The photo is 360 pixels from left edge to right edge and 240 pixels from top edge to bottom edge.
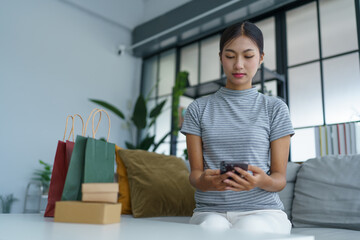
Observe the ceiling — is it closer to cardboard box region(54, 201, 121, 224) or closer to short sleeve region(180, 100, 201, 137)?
short sleeve region(180, 100, 201, 137)

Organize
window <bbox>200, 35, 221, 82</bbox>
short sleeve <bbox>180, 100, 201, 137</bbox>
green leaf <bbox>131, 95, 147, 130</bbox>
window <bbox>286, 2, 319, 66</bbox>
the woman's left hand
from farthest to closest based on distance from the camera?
window <bbox>200, 35, 221, 82</bbox>, green leaf <bbox>131, 95, 147, 130</bbox>, window <bbox>286, 2, 319, 66</bbox>, short sleeve <bbox>180, 100, 201, 137</bbox>, the woman's left hand

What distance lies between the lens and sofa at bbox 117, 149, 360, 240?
1.40 m

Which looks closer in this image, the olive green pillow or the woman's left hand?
the woman's left hand

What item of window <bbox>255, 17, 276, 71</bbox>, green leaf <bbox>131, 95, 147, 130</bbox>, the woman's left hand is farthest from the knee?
green leaf <bbox>131, 95, 147, 130</bbox>

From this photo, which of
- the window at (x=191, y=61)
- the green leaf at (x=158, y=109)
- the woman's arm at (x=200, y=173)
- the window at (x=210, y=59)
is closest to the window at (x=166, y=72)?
the window at (x=191, y=61)

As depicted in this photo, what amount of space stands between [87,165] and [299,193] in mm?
1209

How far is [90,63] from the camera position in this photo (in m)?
4.14

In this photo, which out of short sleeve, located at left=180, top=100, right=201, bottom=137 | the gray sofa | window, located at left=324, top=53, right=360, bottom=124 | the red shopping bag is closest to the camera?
the red shopping bag

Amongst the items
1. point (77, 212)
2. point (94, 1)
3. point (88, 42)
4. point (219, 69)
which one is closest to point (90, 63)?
point (88, 42)

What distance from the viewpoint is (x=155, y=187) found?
5.66 feet

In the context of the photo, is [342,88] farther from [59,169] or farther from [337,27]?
[59,169]

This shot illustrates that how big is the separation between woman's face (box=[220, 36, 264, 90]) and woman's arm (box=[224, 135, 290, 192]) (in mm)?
241

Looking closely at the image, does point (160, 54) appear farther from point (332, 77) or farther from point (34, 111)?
point (332, 77)

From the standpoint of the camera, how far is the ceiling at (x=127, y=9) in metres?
4.12
